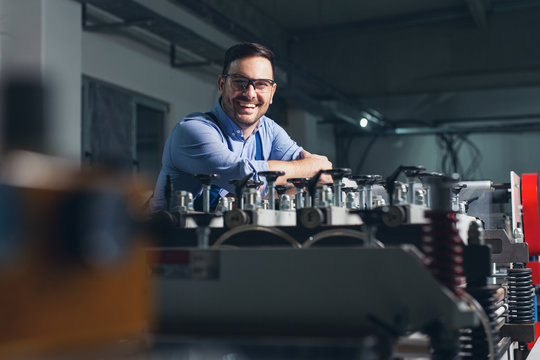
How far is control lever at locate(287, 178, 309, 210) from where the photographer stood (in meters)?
1.33

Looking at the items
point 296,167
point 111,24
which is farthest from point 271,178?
point 111,24

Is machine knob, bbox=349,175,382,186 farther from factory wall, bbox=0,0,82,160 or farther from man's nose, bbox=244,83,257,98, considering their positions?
factory wall, bbox=0,0,82,160

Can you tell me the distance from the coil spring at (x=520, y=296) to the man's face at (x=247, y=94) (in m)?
0.91

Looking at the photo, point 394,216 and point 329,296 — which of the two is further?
point 394,216

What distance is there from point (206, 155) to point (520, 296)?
0.97 m

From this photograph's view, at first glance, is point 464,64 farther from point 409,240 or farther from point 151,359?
point 151,359

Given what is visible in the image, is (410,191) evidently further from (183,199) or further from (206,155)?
(206,155)

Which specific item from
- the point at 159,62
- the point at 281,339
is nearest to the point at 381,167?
the point at 159,62

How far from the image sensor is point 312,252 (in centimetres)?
81

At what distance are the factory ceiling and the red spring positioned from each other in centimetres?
519

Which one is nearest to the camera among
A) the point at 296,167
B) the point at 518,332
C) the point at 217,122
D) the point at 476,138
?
the point at 518,332

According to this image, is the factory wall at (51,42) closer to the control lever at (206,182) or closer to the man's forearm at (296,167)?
the man's forearm at (296,167)

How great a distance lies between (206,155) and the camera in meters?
1.79

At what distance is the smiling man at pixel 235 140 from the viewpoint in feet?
5.77
